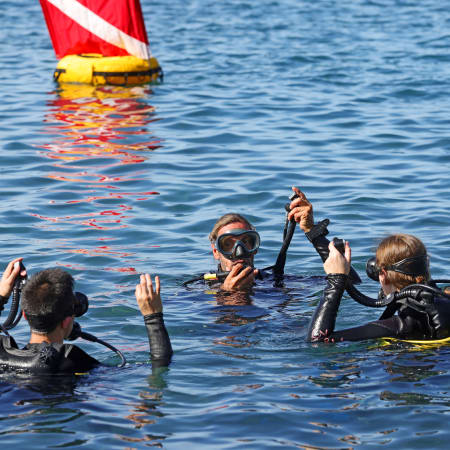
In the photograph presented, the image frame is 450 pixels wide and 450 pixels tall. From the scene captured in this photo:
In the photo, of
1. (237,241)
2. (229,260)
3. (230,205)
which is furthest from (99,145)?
(237,241)

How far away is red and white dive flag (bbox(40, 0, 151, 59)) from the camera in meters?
17.0

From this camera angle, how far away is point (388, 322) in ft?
19.7

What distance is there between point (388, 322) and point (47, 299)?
85.8 inches

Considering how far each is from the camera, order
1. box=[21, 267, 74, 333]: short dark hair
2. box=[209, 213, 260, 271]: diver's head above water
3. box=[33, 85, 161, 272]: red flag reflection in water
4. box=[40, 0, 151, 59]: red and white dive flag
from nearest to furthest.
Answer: box=[21, 267, 74, 333]: short dark hair
box=[209, 213, 260, 271]: diver's head above water
box=[33, 85, 161, 272]: red flag reflection in water
box=[40, 0, 151, 59]: red and white dive flag

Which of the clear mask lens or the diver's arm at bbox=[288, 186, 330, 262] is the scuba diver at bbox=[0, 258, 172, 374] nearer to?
the diver's arm at bbox=[288, 186, 330, 262]

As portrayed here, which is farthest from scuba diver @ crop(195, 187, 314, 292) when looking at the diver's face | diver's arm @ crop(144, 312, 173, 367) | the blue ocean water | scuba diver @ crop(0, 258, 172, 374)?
scuba diver @ crop(0, 258, 172, 374)

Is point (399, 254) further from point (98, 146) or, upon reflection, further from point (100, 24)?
point (100, 24)

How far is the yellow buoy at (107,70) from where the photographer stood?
1689 cm

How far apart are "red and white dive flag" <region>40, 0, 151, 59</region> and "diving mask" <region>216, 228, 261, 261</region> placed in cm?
1033

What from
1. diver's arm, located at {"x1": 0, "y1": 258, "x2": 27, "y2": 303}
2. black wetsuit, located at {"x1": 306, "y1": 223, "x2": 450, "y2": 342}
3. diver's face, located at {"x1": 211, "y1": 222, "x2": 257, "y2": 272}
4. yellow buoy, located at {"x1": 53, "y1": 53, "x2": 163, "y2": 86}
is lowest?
black wetsuit, located at {"x1": 306, "y1": 223, "x2": 450, "y2": 342}

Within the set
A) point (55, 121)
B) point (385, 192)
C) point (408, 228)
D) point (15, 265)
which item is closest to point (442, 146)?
point (385, 192)

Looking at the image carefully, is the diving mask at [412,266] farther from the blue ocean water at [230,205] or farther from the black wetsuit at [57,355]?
the black wetsuit at [57,355]

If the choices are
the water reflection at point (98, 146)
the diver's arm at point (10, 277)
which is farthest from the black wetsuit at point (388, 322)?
the water reflection at point (98, 146)

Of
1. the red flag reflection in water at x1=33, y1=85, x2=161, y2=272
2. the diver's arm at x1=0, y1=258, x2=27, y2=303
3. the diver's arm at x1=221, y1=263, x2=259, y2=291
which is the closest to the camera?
the diver's arm at x1=0, y1=258, x2=27, y2=303
